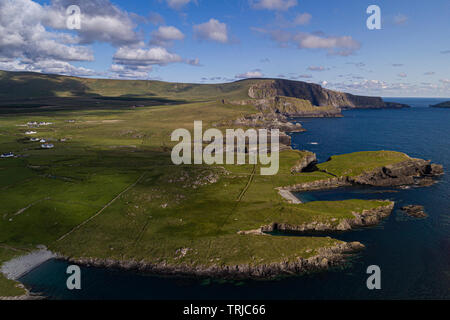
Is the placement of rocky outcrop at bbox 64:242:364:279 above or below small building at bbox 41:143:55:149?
below

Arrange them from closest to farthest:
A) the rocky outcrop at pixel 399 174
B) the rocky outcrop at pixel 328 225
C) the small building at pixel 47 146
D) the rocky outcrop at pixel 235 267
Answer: the rocky outcrop at pixel 235 267 < the rocky outcrop at pixel 328 225 < the rocky outcrop at pixel 399 174 < the small building at pixel 47 146

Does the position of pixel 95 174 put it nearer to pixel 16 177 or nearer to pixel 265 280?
pixel 16 177

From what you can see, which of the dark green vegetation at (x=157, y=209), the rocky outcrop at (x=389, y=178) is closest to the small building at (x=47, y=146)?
the dark green vegetation at (x=157, y=209)

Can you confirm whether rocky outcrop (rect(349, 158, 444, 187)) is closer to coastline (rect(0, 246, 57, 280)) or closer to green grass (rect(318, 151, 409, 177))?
green grass (rect(318, 151, 409, 177))

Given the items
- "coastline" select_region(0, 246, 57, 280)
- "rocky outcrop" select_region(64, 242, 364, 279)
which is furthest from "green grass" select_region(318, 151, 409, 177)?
"coastline" select_region(0, 246, 57, 280)

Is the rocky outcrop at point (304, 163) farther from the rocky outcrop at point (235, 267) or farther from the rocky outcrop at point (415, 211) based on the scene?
the rocky outcrop at point (235, 267)

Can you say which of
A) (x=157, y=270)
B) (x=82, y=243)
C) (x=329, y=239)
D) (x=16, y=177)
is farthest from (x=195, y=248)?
(x=16, y=177)
